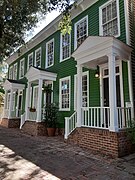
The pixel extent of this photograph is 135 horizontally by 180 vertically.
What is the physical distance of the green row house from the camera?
18.7 feet

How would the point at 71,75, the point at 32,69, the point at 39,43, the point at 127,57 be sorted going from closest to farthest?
the point at 127,57 < the point at 71,75 < the point at 32,69 < the point at 39,43

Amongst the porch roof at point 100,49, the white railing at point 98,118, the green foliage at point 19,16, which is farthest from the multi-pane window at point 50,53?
the white railing at point 98,118

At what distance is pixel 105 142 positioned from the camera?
216 inches

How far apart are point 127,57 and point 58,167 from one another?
181 inches

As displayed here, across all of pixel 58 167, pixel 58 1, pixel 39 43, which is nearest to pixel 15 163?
pixel 58 167

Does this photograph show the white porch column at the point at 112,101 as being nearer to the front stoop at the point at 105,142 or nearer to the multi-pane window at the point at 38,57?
the front stoop at the point at 105,142

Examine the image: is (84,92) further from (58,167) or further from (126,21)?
(58,167)

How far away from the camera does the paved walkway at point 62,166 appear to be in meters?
3.69

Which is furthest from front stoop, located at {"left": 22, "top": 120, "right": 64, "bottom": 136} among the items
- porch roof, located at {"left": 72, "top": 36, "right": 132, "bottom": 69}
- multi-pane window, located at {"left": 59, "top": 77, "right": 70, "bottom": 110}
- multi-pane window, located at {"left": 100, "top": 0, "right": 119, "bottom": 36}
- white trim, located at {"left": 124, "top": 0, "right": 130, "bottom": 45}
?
white trim, located at {"left": 124, "top": 0, "right": 130, "bottom": 45}

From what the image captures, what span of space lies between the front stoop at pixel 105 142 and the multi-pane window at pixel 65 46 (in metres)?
5.06

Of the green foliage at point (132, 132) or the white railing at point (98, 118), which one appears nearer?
the green foliage at point (132, 132)

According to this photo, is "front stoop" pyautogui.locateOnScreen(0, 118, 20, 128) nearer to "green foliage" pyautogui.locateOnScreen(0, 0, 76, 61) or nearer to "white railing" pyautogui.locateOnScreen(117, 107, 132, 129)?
"green foliage" pyautogui.locateOnScreen(0, 0, 76, 61)

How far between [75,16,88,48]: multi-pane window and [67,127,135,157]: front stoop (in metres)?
4.83

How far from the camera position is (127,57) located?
648cm
